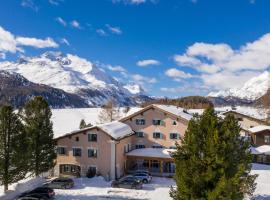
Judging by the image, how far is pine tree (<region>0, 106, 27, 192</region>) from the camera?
137ft

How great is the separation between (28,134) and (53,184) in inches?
309

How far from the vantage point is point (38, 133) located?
47.5 meters

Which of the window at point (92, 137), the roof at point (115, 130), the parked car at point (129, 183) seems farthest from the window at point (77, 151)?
the parked car at point (129, 183)

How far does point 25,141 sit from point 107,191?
1282cm

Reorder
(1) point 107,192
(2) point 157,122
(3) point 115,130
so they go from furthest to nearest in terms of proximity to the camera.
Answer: (2) point 157,122
(3) point 115,130
(1) point 107,192

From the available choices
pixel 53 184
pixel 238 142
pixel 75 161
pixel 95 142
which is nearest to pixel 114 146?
pixel 95 142

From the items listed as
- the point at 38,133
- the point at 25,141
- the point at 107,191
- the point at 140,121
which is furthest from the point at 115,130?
the point at 25,141

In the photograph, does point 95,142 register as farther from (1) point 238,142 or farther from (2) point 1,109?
(1) point 238,142

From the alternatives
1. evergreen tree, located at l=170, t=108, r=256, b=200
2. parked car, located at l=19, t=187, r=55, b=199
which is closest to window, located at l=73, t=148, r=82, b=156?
parked car, located at l=19, t=187, r=55, b=199

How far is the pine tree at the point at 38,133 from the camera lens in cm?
4697

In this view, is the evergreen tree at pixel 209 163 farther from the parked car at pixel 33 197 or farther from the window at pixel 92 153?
the window at pixel 92 153

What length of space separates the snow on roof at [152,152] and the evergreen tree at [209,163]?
27.3 metres

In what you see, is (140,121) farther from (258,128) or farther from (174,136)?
(258,128)

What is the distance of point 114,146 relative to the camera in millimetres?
52312
